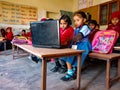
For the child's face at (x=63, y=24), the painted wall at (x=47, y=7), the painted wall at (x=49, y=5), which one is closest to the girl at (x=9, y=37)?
the painted wall at (x=47, y=7)

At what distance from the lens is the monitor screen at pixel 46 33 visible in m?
1.36

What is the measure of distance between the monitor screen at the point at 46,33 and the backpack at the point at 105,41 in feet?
2.52

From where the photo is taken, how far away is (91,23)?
3.13 meters

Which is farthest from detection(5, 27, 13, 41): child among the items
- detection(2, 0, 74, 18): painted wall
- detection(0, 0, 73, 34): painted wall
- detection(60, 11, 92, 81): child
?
detection(60, 11, 92, 81): child

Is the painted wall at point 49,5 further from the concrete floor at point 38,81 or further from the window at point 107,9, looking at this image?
the concrete floor at point 38,81

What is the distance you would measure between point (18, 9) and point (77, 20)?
14.8 ft

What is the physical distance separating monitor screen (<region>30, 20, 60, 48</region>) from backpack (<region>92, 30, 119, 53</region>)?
77cm

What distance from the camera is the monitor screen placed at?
1361mm

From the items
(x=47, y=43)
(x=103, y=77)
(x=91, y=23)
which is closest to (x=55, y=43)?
(x=47, y=43)

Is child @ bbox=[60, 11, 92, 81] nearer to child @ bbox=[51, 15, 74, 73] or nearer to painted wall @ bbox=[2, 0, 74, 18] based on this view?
child @ bbox=[51, 15, 74, 73]

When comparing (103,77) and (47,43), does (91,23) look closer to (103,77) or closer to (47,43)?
(103,77)

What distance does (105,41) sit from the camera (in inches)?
78.1

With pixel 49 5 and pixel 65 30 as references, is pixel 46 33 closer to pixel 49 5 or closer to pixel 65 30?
pixel 65 30

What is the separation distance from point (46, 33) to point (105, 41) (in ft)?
3.05
